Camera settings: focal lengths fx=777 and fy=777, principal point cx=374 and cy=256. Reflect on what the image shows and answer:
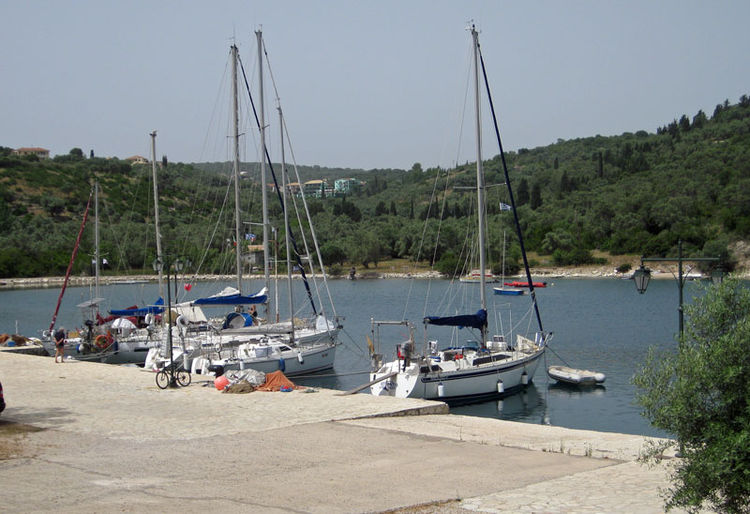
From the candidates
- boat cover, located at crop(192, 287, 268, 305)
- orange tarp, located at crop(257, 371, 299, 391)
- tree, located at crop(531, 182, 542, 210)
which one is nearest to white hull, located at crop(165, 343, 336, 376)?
boat cover, located at crop(192, 287, 268, 305)

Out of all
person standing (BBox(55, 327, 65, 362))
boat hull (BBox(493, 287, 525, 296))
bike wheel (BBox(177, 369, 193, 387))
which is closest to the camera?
bike wheel (BBox(177, 369, 193, 387))

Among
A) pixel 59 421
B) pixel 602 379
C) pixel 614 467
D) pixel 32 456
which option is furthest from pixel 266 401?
pixel 602 379

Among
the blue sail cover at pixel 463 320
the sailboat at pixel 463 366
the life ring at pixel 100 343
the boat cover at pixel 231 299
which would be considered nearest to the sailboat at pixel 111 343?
the life ring at pixel 100 343

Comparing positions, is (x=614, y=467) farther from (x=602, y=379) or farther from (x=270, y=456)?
(x=602, y=379)

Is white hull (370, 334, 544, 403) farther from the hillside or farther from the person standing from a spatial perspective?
the hillside

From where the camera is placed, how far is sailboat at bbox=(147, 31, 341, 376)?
31125 millimetres

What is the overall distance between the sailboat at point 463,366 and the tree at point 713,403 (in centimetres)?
1555

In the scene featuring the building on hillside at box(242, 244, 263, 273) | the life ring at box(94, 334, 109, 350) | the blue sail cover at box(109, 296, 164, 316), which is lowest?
the life ring at box(94, 334, 109, 350)

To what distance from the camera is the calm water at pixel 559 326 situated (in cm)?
2805

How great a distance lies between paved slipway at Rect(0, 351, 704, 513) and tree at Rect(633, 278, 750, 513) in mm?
1637

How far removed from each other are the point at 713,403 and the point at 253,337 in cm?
2734

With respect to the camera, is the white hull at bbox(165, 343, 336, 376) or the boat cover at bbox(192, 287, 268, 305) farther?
the boat cover at bbox(192, 287, 268, 305)

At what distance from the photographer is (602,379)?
3250 cm

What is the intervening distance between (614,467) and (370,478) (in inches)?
172
